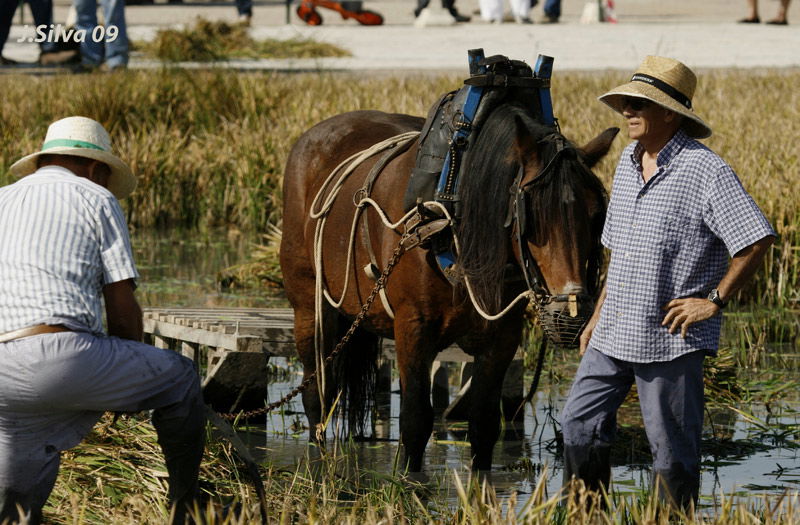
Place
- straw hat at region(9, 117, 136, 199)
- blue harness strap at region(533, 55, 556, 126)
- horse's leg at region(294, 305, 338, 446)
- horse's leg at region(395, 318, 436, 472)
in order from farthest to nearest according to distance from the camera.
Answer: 1. horse's leg at region(294, 305, 338, 446)
2. horse's leg at region(395, 318, 436, 472)
3. blue harness strap at region(533, 55, 556, 126)
4. straw hat at region(9, 117, 136, 199)

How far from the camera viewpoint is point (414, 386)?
6031 mm

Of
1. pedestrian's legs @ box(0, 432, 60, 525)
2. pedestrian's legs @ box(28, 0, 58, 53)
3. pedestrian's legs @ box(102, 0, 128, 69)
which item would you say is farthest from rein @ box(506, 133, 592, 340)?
pedestrian's legs @ box(28, 0, 58, 53)

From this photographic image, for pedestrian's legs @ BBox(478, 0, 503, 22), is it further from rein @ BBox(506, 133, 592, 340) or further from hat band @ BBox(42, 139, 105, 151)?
hat band @ BBox(42, 139, 105, 151)

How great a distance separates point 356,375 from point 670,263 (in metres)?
2.83

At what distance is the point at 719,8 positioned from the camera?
34906 mm

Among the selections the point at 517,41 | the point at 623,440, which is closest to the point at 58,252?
the point at 623,440

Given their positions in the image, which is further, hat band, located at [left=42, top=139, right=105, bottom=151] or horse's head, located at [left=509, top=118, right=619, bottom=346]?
horse's head, located at [left=509, top=118, right=619, bottom=346]

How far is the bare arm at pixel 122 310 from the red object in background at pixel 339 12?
23022mm

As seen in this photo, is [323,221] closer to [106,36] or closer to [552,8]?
[106,36]

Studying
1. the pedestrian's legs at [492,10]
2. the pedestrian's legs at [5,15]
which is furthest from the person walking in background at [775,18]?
the pedestrian's legs at [5,15]

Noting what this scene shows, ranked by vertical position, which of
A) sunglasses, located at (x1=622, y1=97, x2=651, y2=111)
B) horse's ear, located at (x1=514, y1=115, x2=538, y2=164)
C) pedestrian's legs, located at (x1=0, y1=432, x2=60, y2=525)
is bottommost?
pedestrian's legs, located at (x1=0, y1=432, x2=60, y2=525)

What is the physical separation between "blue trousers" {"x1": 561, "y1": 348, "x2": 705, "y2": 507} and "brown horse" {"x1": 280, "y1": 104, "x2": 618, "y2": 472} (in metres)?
0.28

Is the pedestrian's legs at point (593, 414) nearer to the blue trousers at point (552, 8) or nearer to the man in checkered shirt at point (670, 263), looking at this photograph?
the man in checkered shirt at point (670, 263)

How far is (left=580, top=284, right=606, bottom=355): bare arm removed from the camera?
4.87 meters
